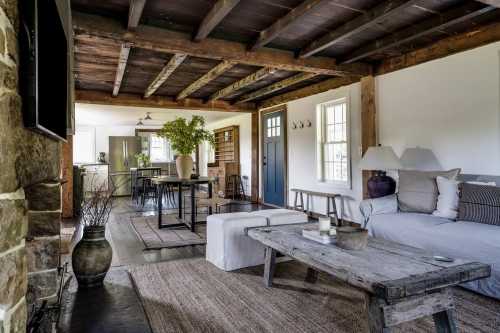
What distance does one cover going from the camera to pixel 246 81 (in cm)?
552

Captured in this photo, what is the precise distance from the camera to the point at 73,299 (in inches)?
73.3

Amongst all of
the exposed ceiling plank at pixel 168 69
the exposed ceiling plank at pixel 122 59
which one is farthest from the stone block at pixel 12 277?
the exposed ceiling plank at pixel 168 69

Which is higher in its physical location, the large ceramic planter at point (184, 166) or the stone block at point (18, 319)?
the large ceramic planter at point (184, 166)

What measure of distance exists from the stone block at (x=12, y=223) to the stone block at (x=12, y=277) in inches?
1.3

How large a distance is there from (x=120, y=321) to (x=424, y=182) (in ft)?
10.7

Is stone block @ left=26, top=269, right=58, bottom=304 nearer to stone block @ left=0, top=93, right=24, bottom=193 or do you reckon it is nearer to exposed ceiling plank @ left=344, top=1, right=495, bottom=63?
stone block @ left=0, top=93, right=24, bottom=193

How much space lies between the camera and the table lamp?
3962 mm

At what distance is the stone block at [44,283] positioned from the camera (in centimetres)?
177

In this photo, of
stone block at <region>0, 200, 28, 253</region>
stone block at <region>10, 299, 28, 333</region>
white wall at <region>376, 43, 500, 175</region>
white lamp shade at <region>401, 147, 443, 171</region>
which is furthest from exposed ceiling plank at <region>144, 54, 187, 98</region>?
stone block at <region>10, 299, 28, 333</region>

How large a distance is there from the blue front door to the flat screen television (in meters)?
5.47

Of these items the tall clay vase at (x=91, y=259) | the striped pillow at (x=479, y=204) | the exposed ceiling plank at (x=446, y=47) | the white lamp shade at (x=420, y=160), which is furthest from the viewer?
the white lamp shade at (x=420, y=160)

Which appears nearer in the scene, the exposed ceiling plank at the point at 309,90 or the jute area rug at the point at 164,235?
the jute area rug at the point at 164,235

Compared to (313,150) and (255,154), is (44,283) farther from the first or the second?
(255,154)

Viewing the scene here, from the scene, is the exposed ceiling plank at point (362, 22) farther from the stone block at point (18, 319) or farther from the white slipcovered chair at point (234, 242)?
the stone block at point (18, 319)
